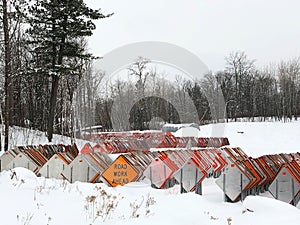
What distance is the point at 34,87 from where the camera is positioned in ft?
80.8

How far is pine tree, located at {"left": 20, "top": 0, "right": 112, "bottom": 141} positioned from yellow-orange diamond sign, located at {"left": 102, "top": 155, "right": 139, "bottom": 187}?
10759mm

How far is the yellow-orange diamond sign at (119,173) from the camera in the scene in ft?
24.2

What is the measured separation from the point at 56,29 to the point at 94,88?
65.2ft

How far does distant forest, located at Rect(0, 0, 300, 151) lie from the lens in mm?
17375

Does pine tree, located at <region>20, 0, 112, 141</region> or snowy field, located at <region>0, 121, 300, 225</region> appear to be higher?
pine tree, located at <region>20, 0, 112, 141</region>

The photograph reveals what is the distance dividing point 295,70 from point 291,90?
441 cm

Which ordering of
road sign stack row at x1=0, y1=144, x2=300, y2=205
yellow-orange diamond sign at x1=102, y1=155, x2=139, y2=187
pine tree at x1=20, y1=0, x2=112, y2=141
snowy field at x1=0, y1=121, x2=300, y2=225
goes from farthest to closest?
pine tree at x1=20, y1=0, x2=112, y2=141, yellow-orange diamond sign at x1=102, y1=155, x2=139, y2=187, road sign stack row at x1=0, y1=144, x2=300, y2=205, snowy field at x1=0, y1=121, x2=300, y2=225

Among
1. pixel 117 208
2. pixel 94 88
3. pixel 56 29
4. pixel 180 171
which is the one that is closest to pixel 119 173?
pixel 180 171

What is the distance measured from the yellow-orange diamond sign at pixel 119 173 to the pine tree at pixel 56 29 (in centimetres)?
1076

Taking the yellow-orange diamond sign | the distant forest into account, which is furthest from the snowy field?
the distant forest

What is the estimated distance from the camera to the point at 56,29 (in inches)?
681

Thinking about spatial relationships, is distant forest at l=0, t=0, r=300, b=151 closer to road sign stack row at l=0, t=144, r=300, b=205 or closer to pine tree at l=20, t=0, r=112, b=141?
pine tree at l=20, t=0, r=112, b=141

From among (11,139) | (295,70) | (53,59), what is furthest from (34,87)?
(295,70)

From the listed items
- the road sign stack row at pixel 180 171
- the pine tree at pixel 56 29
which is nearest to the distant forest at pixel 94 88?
the pine tree at pixel 56 29
